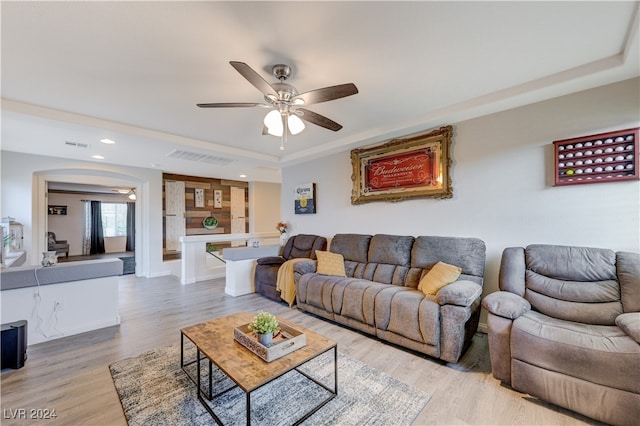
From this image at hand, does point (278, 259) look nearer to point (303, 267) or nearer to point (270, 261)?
point (270, 261)

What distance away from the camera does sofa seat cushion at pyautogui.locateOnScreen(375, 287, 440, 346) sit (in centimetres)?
224

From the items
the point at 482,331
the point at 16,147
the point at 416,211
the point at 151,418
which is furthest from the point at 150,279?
the point at 482,331

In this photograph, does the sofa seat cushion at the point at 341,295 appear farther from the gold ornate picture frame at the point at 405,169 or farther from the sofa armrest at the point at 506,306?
the gold ornate picture frame at the point at 405,169

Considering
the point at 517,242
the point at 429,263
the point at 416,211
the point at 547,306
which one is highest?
the point at 416,211

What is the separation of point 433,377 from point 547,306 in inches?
44.1

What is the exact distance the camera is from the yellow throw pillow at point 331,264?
3.53 meters

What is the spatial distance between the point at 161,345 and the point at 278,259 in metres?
2.13

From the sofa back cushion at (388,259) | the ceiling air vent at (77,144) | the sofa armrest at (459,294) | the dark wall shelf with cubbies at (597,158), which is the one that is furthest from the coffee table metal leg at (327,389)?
the ceiling air vent at (77,144)

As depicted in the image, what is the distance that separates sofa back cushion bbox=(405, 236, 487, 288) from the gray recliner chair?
0.25m

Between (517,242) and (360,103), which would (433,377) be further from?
(360,103)

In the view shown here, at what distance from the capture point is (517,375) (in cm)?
183

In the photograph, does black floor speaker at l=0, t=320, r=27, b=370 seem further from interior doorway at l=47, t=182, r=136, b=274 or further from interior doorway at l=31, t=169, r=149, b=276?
interior doorway at l=47, t=182, r=136, b=274

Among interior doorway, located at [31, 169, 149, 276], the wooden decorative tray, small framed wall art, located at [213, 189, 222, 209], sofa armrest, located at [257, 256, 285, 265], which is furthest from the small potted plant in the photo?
small framed wall art, located at [213, 189, 222, 209]

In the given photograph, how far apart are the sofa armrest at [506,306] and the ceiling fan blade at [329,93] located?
6.27 ft
